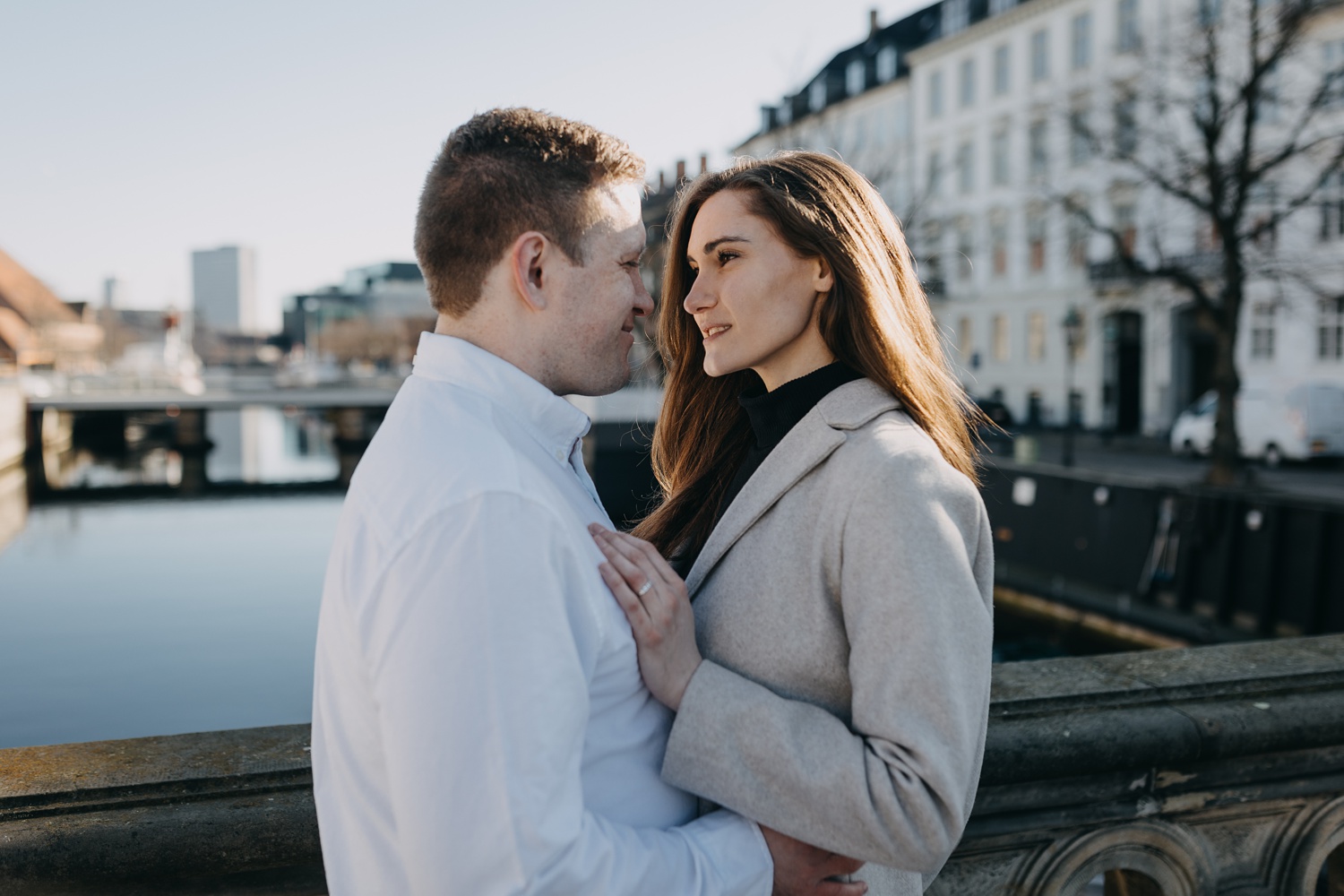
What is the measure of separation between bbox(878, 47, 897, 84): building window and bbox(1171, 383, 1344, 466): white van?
24344mm

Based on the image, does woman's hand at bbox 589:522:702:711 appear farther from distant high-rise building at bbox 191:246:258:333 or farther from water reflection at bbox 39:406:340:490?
distant high-rise building at bbox 191:246:258:333

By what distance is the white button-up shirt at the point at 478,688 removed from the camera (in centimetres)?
121

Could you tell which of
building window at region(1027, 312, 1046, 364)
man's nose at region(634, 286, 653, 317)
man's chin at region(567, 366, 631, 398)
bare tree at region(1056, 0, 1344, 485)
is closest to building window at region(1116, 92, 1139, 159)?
bare tree at region(1056, 0, 1344, 485)

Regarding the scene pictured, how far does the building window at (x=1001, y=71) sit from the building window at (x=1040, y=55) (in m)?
1.43

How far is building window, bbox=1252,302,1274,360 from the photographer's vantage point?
27.7 m

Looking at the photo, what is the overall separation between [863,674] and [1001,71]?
1558 inches

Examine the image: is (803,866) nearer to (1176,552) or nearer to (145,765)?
(145,765)

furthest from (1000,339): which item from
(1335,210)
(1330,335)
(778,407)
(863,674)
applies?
(863,674)

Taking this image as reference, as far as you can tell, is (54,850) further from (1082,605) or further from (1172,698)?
(1082,605)

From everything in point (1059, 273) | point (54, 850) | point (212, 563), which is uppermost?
point (1059, 273)

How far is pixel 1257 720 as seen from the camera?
7.52 feet

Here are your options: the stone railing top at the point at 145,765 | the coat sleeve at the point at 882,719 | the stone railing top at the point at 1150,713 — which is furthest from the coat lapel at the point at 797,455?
the stone railing top at the point at 145,765

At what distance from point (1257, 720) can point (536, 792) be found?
1708mm

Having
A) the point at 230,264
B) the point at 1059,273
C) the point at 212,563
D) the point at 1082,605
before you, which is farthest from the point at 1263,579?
the point at 230,264
